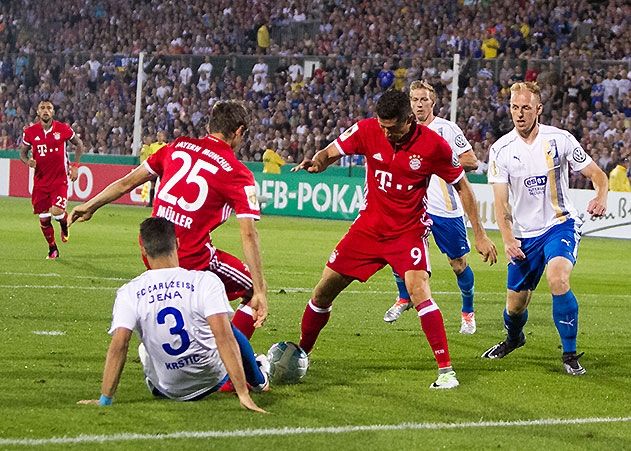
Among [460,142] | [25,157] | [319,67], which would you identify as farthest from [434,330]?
[319,67]

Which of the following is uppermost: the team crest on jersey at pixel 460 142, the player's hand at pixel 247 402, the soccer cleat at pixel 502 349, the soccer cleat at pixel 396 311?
the team crest on jersey at pixel 460 142

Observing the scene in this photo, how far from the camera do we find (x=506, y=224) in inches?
402

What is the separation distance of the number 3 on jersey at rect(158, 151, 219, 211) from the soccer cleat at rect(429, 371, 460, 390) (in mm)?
2099

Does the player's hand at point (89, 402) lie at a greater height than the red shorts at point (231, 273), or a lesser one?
lesser

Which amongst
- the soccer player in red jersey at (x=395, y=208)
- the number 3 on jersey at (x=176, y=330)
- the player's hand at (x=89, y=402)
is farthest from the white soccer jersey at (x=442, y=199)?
the player's hand at (x=89, y=402)

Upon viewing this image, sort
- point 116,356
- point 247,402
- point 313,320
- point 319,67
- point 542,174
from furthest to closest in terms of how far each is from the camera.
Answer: point 319,67 < point 542,174 < point 313,320 < point 247,402 < point 116,356

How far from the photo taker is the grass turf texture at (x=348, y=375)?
730cm

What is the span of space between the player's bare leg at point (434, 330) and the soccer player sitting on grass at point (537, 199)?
1.26 meters

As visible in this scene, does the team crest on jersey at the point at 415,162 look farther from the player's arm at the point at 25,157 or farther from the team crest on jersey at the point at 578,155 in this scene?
the player's arm at the point at 25,157

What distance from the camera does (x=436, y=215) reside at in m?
12.9

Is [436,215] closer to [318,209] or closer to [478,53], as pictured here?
[318,209]

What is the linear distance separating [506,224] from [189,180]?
295 cm

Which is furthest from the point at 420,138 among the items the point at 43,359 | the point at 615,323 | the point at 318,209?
the point at 318,209

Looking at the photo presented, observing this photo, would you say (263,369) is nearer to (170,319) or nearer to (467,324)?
(170,319)
